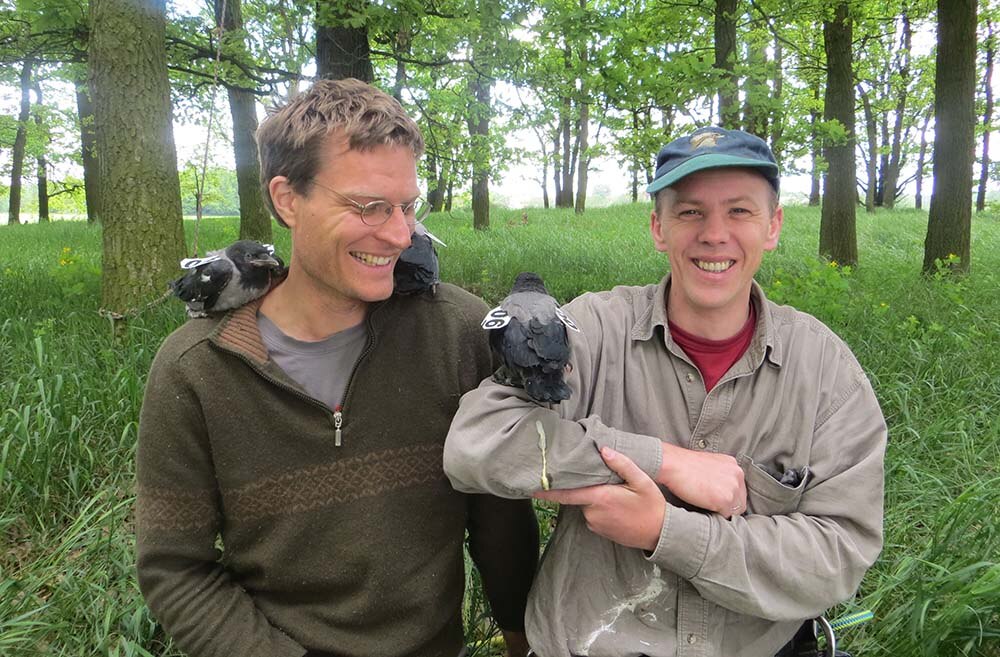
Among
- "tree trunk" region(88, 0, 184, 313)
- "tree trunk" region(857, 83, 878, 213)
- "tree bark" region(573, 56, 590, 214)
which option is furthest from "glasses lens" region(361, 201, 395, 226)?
"tree trunk" region(857, 83, 878, 213)

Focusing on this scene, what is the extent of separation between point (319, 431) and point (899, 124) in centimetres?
2833

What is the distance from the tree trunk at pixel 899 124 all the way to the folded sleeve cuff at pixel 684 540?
23.5 m

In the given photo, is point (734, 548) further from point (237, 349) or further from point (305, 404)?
Answer: point (237, 349)

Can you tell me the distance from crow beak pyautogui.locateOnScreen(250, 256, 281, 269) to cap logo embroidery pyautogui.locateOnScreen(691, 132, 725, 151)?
1.23 metres

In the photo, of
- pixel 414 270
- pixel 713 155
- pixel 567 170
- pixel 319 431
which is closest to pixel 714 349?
pixel 713 155

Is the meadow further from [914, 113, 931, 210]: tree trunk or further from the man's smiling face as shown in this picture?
[914, 113, 931, 210]: tree trunk

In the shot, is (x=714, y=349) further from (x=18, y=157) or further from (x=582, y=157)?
(x=18, y=157)

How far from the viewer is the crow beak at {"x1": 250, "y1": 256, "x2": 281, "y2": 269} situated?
1702 millimetres

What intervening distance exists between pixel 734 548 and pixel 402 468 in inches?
34.6

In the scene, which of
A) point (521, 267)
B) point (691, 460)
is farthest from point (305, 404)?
point (521, 267)

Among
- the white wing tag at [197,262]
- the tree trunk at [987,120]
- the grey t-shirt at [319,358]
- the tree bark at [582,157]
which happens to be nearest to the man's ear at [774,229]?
the grey t-shirt at [319,358]

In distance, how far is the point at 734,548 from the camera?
4.27ft

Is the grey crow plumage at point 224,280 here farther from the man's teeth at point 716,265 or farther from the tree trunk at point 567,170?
the tree trunk at point 567,170

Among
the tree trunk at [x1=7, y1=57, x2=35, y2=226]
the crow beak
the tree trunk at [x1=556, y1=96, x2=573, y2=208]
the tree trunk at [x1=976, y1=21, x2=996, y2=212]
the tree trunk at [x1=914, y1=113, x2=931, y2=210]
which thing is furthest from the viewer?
the tree trunk at [x1=914, y1=113, x2=931, y2=210]
